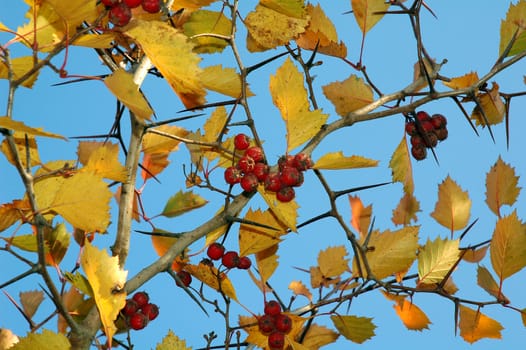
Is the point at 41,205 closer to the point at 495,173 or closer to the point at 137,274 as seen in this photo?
the point at 137,274

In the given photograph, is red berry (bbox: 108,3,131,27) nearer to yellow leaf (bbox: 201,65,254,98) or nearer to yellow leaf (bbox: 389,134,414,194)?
yellow leaf (bbox: 201,65,254,98)

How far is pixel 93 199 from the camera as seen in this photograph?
5.80ft

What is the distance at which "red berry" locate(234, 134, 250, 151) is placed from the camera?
220cm

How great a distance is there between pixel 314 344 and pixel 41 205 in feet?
3.67

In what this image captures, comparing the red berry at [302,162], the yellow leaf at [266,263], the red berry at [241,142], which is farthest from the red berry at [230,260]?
the red berry at [302,162]

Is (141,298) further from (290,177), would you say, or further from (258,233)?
(290,177)

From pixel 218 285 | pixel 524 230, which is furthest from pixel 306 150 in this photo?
pixel 524 230

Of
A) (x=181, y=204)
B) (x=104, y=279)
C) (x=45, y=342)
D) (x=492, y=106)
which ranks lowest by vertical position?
(x=45, y=342)

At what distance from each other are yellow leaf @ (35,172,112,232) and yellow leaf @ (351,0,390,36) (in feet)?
3.71

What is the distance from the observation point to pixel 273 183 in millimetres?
1984

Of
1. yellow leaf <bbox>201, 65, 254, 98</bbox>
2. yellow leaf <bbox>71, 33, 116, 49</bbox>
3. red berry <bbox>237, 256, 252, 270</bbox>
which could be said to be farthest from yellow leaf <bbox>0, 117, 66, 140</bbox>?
red berry <bbox>237, 256, 252, 270</bbox>

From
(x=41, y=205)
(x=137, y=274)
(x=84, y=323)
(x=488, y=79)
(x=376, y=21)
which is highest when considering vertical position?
(x=376, y=21)

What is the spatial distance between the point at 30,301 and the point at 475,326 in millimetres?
1643

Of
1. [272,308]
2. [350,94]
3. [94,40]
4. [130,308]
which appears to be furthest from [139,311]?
[350,94]
